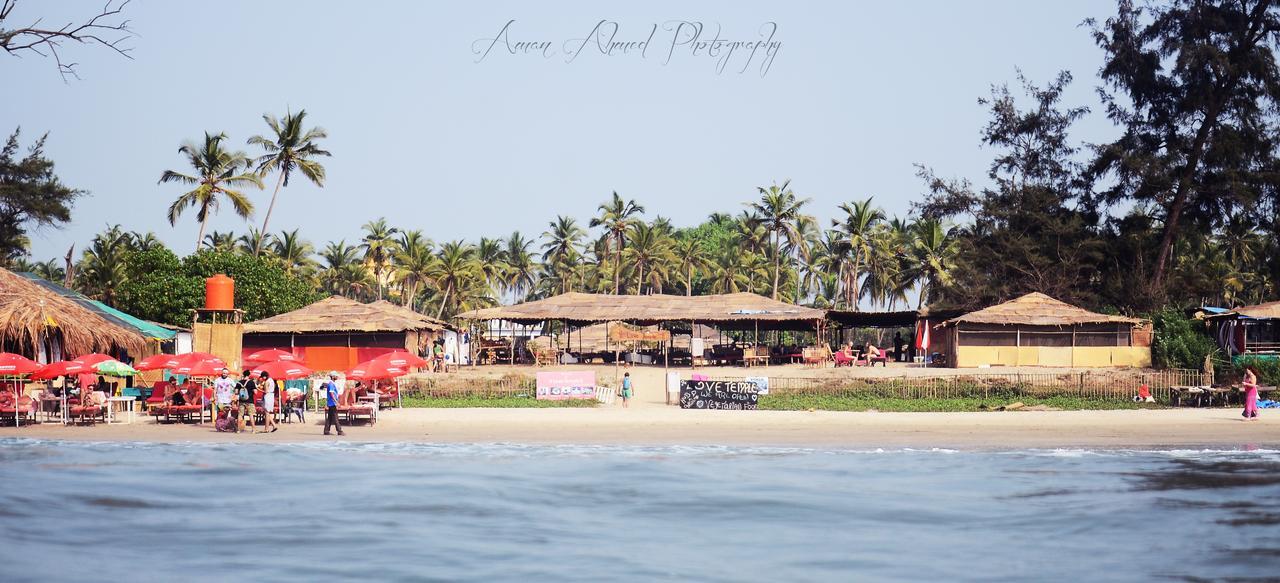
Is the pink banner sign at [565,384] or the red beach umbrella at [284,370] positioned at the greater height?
the red beach umbrella at [284,370]

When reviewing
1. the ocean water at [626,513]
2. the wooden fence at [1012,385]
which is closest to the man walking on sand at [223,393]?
the ocean water at [626,513]

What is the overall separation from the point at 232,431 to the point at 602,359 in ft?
78.5

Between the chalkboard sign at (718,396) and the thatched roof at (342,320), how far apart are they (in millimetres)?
13185

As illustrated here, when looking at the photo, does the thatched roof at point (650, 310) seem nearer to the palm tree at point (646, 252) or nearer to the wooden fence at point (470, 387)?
the wooden fence at point (470, 387)

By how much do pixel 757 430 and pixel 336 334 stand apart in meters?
Result: 19.5

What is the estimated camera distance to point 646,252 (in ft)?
244

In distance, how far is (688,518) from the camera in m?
19.8

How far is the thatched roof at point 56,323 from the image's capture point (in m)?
31.1

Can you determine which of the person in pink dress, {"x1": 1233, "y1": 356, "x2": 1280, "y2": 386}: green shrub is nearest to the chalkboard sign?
the person in pink dress

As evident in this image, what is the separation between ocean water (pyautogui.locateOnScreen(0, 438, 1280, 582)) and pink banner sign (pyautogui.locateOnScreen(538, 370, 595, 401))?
290 inches

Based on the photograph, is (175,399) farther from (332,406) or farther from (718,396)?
(718,396)

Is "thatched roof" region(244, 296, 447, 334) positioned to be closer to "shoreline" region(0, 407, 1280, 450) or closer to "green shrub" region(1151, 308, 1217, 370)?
"shoreline" region(0, 407, 1280, 450)

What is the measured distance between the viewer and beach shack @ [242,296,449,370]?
4081cm

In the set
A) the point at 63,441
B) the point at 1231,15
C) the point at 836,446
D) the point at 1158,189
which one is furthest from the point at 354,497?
the point at 1231,15
